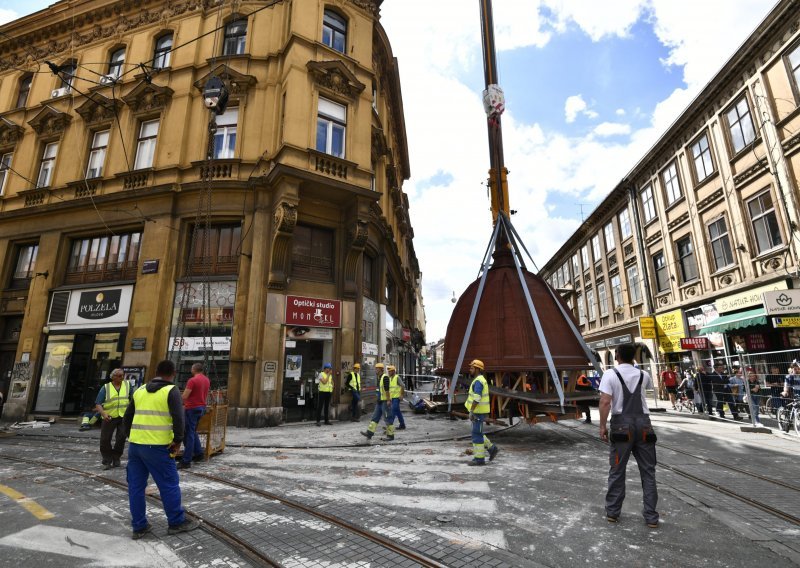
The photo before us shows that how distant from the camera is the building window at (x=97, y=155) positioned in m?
15.7

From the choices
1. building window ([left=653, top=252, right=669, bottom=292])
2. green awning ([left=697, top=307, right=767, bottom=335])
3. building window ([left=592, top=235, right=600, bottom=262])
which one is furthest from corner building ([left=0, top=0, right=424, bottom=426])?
building window ([left=592, top=235, right=600, bottom=262])

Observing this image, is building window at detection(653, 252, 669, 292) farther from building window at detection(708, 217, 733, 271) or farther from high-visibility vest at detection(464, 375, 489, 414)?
high-visibility vest at detection(464, 375, 489, 414)

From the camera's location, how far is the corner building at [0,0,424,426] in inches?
506

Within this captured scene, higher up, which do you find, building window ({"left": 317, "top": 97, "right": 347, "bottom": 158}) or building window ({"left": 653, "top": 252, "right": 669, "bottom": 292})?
building window ({"left": 317, "top": 97, "right": 347, "bottom": 158})

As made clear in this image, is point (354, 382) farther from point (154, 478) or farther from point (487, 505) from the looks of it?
point (154, 478)

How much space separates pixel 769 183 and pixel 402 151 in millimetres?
18563

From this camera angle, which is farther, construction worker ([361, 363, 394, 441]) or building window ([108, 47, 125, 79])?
building window ([108, 47, 125, 79])

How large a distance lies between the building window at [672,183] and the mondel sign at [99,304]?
2536cm

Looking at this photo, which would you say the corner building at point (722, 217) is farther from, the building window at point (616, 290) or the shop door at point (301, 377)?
the shop door at point (301, 377)

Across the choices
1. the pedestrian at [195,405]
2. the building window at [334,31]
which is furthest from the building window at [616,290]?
the pedestrian at [195,405]

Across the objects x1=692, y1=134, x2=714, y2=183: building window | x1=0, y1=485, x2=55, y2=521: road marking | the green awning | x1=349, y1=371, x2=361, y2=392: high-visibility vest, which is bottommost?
x1=0, y1=485, x2=55, y2=521: road marking

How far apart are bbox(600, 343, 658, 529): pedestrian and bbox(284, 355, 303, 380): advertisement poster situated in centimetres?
1002

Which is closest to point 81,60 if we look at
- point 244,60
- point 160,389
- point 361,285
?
point 244,60

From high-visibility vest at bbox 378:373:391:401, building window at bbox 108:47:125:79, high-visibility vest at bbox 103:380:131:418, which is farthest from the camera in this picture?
building window at bbox 108:47:125:79
